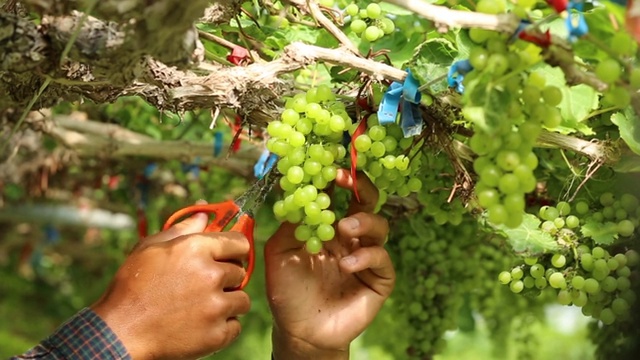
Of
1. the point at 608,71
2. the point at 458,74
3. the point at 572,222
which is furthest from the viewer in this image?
the point at 572,222

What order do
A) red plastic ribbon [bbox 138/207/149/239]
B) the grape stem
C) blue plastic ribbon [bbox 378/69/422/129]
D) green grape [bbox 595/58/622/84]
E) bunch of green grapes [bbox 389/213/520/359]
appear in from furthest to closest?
1. red plastic ribbon [bbox 138/207/149/239]
2. bunch of green grapes [bbox 389/213/520/359]
3. the grape stem
4. blue plastic ribbon [bbox 378/69/422/129]
5. green grape [bbox 595/58/622/84]

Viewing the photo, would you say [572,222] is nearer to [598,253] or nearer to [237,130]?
[598,253]

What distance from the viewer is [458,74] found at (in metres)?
0.91

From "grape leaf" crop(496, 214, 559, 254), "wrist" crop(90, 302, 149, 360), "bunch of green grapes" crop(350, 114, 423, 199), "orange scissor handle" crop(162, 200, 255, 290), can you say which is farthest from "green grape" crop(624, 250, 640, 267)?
"wrist" crop(90, 302, 149, 360)

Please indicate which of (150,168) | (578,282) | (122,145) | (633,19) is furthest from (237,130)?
(150,168)

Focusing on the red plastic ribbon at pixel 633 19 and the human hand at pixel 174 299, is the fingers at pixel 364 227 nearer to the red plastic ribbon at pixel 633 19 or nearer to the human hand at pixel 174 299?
the human hand at pixel 174 299

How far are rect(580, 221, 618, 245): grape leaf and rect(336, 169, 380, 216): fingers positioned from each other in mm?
282

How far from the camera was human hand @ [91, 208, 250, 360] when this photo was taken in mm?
1059

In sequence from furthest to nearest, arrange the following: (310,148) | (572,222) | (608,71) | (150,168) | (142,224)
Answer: (150,168) → (142,224) → (572,222) → (310,148) → (608,71)

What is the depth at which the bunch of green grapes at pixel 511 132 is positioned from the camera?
30.2 inches

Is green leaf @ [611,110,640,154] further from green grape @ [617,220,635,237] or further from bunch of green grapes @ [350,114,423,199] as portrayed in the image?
bunch of green grapes @ [350,114,423,199]

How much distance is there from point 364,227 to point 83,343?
1.31 ft

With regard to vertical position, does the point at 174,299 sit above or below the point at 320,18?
below

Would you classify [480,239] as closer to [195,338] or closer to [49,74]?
[195,338]
